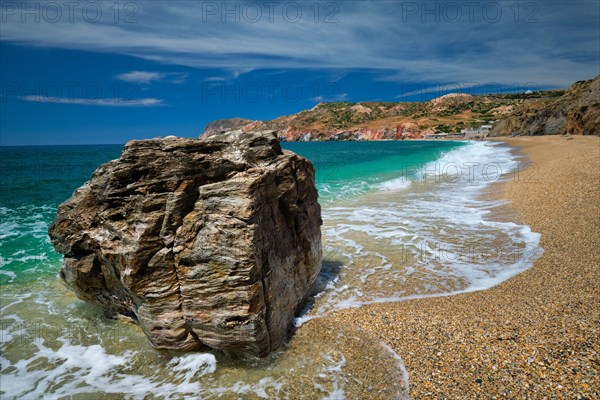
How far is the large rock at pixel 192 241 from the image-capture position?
15.7 feet

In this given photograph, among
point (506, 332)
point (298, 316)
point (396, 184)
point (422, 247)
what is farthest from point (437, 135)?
point (298, 316)

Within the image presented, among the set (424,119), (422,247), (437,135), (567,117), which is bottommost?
(422,247)

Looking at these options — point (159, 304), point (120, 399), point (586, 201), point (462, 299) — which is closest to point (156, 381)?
point (120, 399)

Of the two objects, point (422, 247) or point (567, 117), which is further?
point (567, 117)

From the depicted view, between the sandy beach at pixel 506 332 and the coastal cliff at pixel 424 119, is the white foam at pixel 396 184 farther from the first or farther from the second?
the coastal cliff at pixel 424 119

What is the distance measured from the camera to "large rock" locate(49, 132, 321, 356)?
479 centimetres

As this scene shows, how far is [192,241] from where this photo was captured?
198 inches

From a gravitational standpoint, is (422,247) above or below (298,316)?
above

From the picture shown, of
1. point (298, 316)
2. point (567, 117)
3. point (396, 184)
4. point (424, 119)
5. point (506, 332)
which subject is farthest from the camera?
point (424, 119)

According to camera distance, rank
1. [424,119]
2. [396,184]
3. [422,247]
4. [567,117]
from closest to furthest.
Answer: [422,247]
[396,184]
[567,117]
[424,119]

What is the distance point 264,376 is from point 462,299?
412cm

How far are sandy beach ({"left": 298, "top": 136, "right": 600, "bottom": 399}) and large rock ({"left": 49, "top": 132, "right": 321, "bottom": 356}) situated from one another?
1386 mm

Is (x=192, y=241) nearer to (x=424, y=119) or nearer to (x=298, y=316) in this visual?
(x=298, y=316)

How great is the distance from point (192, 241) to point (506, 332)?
4.96 m
